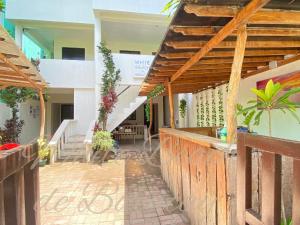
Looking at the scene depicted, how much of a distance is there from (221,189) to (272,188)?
1.29 meters

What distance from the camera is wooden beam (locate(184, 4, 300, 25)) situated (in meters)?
1.77

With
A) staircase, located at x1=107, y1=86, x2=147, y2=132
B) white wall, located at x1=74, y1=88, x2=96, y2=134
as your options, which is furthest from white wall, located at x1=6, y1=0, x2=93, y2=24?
staircase, located at x1=107, y1=86, x2=147, y2=132

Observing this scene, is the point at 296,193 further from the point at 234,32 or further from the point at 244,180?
the point at 234,32

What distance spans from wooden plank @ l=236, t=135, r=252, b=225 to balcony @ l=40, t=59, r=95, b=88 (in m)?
8.63

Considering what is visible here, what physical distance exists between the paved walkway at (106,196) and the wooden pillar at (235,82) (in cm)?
182

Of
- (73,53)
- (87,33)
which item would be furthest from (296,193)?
(73,53)

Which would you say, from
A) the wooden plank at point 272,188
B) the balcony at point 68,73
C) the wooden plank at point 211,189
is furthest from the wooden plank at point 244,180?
the balcony at point 68,73

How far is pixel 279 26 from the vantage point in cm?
234

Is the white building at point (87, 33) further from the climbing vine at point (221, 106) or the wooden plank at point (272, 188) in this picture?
the wooden plank at point (272, 188)

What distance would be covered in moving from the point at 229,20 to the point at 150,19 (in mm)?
7797

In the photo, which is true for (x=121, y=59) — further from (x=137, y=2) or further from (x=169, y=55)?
(x=169, y=55)

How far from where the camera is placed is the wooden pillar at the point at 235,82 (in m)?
2.00

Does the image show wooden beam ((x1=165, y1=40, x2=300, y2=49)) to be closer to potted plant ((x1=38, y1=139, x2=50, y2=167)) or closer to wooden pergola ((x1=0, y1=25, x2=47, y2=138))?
wooden pergola ((x1=0, y1=25, x2=47, y2=138))

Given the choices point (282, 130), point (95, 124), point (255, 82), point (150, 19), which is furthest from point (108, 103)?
point (282, 130)
